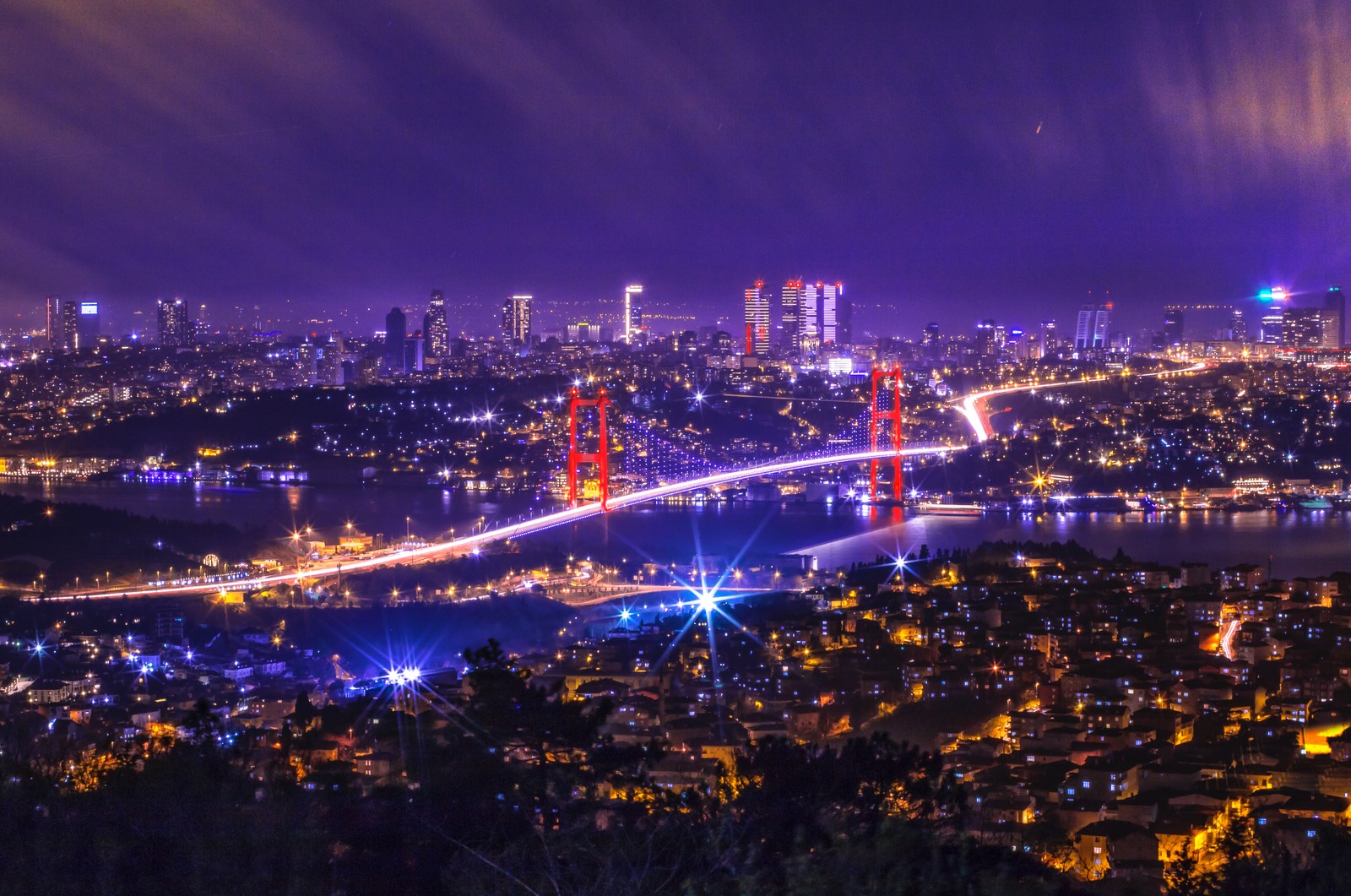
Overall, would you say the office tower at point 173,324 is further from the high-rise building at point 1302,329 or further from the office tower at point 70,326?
the high-rise building at point 1302,329

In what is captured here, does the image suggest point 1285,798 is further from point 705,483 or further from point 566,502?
point 566,502

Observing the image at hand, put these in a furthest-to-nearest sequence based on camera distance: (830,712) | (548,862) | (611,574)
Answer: (611,574) < (830,712) < (548,862)

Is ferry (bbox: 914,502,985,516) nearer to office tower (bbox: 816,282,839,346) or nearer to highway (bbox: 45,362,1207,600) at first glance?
highway (bbox: 45,362,1207,600)

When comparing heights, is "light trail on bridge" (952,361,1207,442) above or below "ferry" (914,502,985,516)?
above

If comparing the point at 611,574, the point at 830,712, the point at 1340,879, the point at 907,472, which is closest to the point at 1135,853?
the point at 1340,879

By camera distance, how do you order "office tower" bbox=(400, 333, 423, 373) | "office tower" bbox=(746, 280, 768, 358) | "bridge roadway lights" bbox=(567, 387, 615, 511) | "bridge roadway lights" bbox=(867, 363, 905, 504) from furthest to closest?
"office tower" bbox=(746, 280, 768, 358), "office tower" bbox=(400, 333, 423, 373), "bridge roadway lights" bbox=(867, 363, 905, 504), "bridge roadway lights" bbox=(567, 387, 615, 511)

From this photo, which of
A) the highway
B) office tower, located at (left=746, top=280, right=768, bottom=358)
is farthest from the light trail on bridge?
office tower, located at (left=746, top=280, right=768, bottom=358)

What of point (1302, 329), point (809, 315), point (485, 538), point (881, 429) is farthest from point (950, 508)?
point (809, 315)
